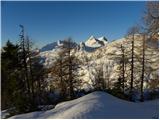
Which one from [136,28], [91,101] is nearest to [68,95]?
[136,28]

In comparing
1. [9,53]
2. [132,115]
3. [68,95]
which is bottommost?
[68,95]

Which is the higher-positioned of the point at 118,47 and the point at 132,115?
the point at 118,47

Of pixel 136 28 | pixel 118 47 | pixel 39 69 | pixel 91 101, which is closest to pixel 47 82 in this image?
pixel 39 69

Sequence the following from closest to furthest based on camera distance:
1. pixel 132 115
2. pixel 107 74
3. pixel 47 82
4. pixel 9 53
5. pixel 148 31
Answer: pixel 132 115
pixel 148 31
pixel 9 53
pixel 47 82
pixel 107 74

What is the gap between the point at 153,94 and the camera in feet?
68.9

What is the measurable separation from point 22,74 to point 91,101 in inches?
494

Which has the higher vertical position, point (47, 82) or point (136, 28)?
point (136, 28)

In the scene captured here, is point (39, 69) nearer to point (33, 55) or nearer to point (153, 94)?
point (33, 55)

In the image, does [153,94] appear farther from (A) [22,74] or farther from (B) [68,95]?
(A) [22,74]

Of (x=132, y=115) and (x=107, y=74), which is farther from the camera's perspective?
(x=107, y=74)

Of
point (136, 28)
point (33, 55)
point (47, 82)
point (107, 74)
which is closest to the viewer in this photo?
point (136, 28)

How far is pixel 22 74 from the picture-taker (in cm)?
2103

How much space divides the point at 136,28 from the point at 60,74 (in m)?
6.93

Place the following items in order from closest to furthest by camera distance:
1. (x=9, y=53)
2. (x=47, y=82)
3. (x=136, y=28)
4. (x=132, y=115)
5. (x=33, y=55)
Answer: (x=132, y=115) → (x=136, y=28) → (x=9, y=53) → (x=33, y=55) → (x=47, y=82)
